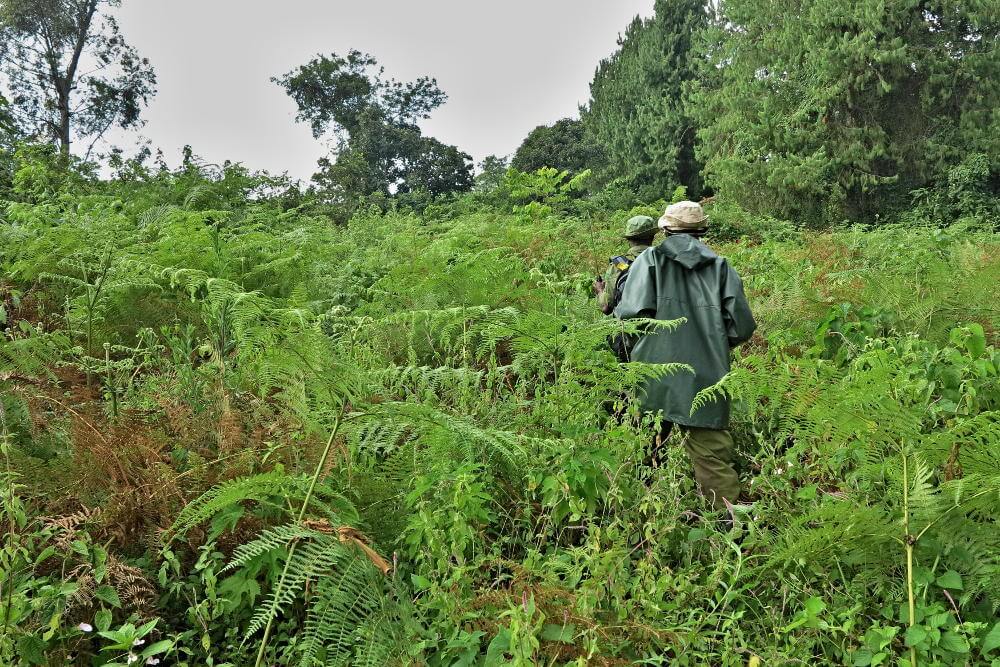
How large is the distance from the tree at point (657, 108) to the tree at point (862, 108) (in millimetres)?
5992

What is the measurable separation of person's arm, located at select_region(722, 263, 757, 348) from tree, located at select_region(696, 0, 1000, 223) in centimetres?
2071

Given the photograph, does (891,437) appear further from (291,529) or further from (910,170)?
(910,170)

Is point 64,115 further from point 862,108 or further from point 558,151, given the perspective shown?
point 862,108

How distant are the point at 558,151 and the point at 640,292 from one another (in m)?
31.9

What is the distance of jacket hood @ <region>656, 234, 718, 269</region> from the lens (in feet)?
12.7

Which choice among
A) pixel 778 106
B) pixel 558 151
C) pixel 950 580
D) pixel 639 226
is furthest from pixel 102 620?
pixel 558 151

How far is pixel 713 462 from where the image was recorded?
3568 mm

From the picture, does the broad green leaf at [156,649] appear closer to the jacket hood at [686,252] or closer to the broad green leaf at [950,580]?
the broad green leaf at [950,580]

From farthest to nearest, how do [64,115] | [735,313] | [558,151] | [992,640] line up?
[558,151] → [64,115] → [735,313] → [992,640]

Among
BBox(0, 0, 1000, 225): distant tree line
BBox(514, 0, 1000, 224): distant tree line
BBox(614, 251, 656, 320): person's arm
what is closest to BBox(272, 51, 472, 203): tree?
BBox(0, 0, 1000, 225): distant tree line

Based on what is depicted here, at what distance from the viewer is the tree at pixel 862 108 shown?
22.4 m

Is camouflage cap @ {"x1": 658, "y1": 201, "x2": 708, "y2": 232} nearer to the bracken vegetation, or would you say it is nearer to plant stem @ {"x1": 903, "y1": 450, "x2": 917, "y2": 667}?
the bracken vegetation

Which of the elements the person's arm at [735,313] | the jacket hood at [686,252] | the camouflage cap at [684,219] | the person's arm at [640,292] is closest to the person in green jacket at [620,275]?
the person's arm at [640,292]

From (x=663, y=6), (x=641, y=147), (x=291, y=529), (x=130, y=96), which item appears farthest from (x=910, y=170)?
(x=130, y=96)
